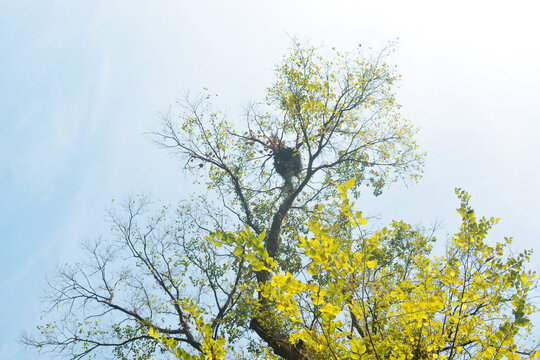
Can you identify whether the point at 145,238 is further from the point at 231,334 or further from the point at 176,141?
the point at 231,334

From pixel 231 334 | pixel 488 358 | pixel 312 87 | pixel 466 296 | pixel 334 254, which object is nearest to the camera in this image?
pixel 334 254

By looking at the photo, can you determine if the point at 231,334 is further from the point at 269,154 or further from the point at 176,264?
the point at 269,154

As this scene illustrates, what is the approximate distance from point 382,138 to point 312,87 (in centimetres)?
291

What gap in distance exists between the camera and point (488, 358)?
3299 mm

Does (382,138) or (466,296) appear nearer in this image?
(466,296)

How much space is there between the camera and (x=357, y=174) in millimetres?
11648

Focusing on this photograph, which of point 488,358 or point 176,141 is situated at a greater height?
point 176,141

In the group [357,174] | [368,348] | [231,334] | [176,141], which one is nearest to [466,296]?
[368,348]

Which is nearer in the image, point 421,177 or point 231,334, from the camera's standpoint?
point 231,334

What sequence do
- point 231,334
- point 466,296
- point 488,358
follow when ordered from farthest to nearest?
point 231,334
point 466,296
point 488,358

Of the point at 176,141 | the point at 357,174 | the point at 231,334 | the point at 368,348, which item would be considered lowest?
the point at 368,348

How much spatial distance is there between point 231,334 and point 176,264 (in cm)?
288

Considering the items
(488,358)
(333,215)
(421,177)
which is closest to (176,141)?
(333,215)

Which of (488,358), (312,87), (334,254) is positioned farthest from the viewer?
(312,87)
